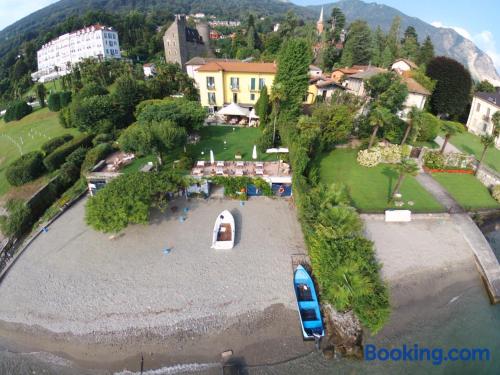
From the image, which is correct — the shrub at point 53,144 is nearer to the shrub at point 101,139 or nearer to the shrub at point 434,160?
the shrub at point 101,139

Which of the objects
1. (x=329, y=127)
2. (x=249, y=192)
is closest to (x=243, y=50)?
(x=329, y=127)

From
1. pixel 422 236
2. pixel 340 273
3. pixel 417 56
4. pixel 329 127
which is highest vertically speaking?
pixel 417 56

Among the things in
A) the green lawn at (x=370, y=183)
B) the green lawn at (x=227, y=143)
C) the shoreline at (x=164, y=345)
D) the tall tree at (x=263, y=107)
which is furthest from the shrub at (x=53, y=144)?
the green lawn at (x=370, y=183)

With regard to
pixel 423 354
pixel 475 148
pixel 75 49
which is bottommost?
pixel 423 354

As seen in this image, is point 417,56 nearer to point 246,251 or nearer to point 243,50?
point 243,50

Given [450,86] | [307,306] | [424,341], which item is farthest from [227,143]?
[450,86]

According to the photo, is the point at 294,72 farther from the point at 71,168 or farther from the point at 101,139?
the point at 71,168

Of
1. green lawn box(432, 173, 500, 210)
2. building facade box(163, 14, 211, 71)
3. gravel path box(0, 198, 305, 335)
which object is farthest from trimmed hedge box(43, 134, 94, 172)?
building facade box(163, 14, 211, 71)
